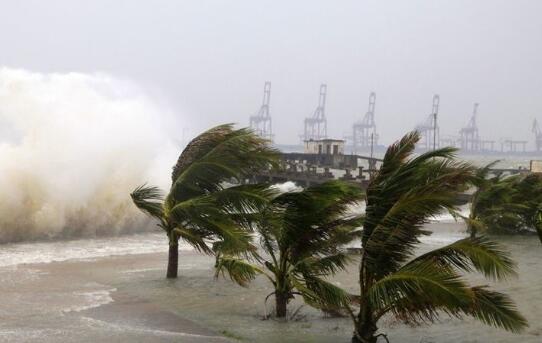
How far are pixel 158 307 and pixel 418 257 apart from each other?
15.4 feet

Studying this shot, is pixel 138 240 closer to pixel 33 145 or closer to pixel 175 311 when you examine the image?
pixel 33 145

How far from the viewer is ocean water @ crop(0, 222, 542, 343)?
318 inches

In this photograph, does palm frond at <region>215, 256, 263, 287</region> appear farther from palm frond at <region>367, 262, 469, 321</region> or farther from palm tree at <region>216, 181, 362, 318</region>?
palm frond at <region>367, 262, 469, 321</region>

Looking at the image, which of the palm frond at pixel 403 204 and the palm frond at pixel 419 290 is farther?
the palm frond at pixel 403 204

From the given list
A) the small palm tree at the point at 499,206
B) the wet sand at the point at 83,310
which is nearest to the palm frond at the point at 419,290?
the wet sand at the point at 83,310

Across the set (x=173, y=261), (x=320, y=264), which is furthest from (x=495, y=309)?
(x=173, y=261)

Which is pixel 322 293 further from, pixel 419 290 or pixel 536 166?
pixel 536 166

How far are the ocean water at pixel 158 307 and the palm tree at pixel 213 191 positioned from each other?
1.03m

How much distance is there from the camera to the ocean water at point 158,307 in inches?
318

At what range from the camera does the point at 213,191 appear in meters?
11.4

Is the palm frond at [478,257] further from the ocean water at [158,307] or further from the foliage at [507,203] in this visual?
the foliage at [507,203]

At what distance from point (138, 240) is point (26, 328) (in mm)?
11638

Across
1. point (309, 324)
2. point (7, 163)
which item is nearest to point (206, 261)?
point (309, 324)

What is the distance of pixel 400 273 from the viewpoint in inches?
260
